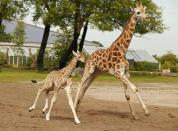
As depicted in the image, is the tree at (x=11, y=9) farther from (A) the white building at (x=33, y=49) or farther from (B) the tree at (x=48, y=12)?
(A) the white building at (x=33, y=49)

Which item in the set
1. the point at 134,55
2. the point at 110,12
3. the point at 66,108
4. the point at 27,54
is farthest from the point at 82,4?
the point at 66,108

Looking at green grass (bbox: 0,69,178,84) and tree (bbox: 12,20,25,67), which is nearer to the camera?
green grass (bbox: 0,69,178,84)

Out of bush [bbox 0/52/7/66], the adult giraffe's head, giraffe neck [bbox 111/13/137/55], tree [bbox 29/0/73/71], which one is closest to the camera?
the adult giraffe's head

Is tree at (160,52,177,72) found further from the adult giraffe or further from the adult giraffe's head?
the adult giraffe's head

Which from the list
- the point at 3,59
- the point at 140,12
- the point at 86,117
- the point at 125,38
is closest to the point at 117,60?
the point at 125,38

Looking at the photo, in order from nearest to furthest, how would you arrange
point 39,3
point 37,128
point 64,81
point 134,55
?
point 37,128 → point 64,81 → point 39,3 → point 134,55

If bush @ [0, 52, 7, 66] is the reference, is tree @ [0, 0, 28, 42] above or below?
above

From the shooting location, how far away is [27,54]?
7531 cm

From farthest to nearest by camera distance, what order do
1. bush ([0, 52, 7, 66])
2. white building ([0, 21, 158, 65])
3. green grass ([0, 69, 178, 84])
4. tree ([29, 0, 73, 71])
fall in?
white building ([0, 21, 158, 65])
bush ([0, 52, 7, 66])
tree ([29, 0, 73, 71])
green grass ([0, 69, 178, 84])

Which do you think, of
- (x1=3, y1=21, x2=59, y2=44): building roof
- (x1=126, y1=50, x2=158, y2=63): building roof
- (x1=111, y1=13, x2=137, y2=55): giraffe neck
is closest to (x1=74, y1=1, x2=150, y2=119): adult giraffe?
(x1=111, y1=13, x2=137, y2=55): giraffe neck

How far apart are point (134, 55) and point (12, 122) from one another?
69165 millimetres

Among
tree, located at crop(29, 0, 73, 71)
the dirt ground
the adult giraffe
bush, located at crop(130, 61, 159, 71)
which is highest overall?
tree, located at crop(29, 0, 73, 71)

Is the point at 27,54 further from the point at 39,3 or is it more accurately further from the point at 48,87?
the point at 48,87

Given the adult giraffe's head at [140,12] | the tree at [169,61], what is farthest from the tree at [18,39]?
the adult giraffe's head at [140,12]
